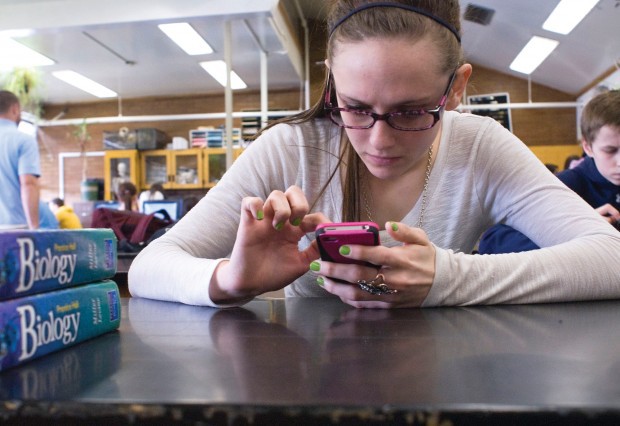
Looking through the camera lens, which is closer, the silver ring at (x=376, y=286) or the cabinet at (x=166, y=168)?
the silver ring at (x=376, y=286)

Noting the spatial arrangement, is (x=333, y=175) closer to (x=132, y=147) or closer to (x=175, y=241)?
(x=175, y=241)

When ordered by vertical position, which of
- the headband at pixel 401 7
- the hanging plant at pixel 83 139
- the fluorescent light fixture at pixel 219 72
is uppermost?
the fluorescent light fixture at pixel 219 72

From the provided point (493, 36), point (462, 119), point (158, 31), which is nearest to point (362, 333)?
point (462, 119)

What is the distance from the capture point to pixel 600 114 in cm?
202

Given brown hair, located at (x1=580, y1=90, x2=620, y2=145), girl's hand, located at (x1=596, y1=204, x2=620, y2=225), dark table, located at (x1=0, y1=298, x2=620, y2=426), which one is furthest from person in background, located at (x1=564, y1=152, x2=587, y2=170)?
dark table, located at (x1=0, y1=298, x2=620, y2=426)

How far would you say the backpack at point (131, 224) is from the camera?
2.75 m

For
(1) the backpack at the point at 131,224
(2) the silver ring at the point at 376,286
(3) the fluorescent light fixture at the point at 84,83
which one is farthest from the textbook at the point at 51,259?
(3) the fluorescent light fixture at the point at 84,83

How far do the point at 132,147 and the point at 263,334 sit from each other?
8.56 metres

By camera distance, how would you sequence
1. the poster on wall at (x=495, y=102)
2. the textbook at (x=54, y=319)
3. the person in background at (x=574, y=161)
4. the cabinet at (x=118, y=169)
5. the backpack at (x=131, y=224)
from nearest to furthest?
the textbook at (x=54, y=319), the person in background at (x=574, y=161), the backpack at (x=131, y=224), the poster on wall at (x=495, y=102), the cabinet at (x=118, y=169)

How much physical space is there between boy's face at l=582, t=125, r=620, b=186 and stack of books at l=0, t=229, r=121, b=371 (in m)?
1.86

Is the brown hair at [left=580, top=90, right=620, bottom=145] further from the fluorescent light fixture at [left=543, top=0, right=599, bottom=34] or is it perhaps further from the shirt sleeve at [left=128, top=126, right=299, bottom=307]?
the fluorescent light fixture at [left=543, top=0, right=599, bottom=34]

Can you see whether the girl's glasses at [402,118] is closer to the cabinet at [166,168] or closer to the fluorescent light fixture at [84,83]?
the cabinet at [166,168]

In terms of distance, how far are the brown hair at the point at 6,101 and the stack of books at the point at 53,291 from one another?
2.75 m

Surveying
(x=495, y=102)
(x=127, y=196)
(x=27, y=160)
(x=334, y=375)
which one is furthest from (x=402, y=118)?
(x=495, y=102)
